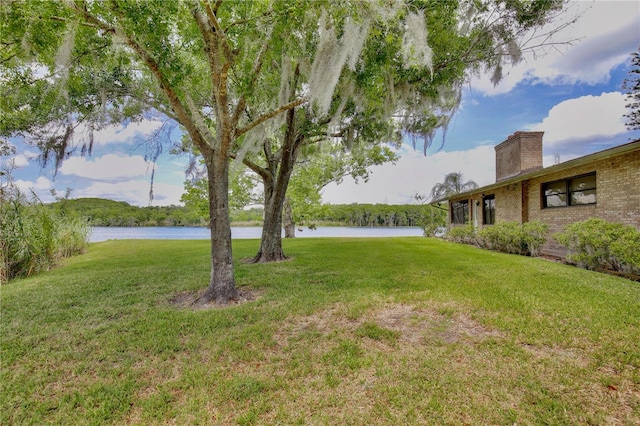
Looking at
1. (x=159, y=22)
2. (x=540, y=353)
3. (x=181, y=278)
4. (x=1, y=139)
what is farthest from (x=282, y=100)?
(x=1, y=139)

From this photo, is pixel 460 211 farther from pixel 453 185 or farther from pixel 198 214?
pixel 198 214

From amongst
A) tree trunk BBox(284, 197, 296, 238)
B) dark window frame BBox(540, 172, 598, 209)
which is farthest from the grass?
tree trunk BBox(284, 197, 296, 238)

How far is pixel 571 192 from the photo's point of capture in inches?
367

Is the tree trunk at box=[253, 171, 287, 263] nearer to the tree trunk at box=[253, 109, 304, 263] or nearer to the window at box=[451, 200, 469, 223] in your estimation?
the tree trunk at box=[253, 109, 304, 263]

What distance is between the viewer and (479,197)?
1518 cm

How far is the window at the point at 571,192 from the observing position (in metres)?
8.59

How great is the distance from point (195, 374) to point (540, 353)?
10.2ft

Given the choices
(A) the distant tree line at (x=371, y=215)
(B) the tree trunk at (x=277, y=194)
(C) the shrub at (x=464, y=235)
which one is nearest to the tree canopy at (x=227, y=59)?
(B) the tree trunk at (x=277, y=194)

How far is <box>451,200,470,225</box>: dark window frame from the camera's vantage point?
56.7 feet

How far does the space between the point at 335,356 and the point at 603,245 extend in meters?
6.70

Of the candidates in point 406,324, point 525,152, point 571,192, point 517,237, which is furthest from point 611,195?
point 406,324

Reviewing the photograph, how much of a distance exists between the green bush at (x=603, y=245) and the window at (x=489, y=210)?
23.4 ft

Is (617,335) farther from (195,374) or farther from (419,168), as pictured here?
(419,168)

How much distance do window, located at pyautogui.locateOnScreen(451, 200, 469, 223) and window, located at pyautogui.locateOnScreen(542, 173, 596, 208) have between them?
21.3ft
